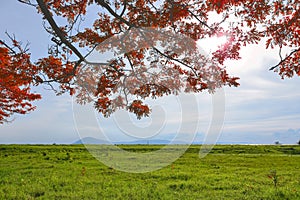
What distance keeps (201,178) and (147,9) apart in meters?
7.06

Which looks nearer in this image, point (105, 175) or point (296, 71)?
point (296, 71)

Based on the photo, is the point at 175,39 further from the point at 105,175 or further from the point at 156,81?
the point at 105,175

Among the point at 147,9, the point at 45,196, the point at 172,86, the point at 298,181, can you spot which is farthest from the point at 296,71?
the point at 45,196

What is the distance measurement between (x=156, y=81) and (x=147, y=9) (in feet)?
6.46

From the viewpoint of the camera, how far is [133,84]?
30.3 feet

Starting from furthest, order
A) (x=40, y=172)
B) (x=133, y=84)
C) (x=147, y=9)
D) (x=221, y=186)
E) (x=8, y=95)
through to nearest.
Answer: (x=8, y=95)
(x=40, y=172)
(x=221, y=186)
(x=133, y=84)
(x=147, y=9)

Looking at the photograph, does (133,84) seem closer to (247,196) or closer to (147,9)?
(147,9)

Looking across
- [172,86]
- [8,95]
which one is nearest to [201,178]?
[172,86]

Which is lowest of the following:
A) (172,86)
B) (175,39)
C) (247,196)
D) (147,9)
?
(247,196)

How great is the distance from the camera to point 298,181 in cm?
1219

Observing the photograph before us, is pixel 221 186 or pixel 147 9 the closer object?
pixel 147 9

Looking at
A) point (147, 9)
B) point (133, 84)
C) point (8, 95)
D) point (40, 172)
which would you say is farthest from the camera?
point (8, 95)

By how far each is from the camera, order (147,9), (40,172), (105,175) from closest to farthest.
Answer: (147,9) < (105,175) < (40,172)

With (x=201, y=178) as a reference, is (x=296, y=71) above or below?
above
